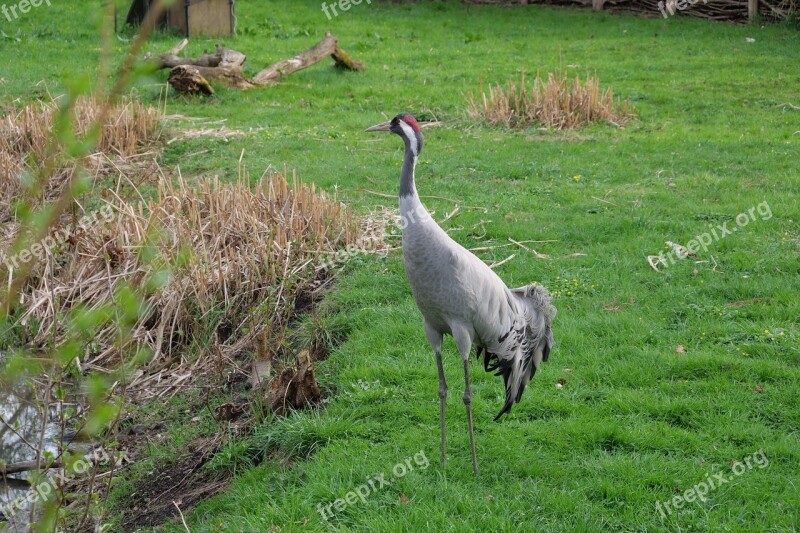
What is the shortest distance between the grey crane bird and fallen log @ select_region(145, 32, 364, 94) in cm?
903

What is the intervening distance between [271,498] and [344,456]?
49 cm

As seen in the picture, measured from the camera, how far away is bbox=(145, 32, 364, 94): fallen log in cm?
1314

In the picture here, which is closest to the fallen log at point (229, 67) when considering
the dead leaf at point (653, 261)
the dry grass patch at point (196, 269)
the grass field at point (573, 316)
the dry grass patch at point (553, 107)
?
the grass field at point (573, 316)

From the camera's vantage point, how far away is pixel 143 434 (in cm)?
581

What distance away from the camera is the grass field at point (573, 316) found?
4457mm

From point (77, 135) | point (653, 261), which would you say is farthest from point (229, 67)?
A: point (653, 261)

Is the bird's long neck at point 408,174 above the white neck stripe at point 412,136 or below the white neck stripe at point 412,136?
below

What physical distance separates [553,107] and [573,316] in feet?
19.0

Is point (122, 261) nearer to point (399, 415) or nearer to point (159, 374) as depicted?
point (159, 374)

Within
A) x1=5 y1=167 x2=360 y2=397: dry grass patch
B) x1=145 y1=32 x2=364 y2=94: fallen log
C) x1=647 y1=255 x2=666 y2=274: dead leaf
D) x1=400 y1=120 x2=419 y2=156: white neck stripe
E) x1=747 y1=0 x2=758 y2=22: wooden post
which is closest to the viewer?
x1=400 y1=120 x2=419 y2=156: white neck stripe

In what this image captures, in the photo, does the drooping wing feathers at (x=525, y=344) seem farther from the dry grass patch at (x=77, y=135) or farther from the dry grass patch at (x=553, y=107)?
the dry grass patch at (x=553, y=107)

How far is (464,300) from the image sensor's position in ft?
14.4

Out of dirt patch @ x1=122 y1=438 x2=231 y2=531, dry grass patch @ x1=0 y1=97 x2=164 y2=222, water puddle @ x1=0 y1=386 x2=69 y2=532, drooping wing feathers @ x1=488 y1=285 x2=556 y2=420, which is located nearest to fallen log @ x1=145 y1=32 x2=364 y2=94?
dry grass patch @ x1=0 y1=97 x2=164 y2=222

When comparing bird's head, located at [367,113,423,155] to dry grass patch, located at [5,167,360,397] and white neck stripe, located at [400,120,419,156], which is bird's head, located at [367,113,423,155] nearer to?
white neck stripe, located at [400,120,419,156]
